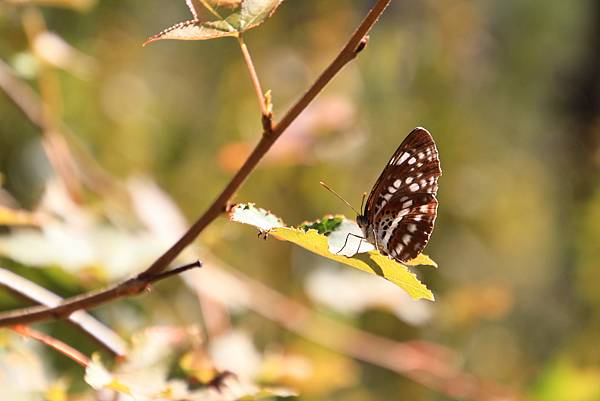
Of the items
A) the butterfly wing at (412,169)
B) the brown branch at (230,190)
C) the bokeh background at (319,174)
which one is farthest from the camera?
the bokeh background at (319,174)

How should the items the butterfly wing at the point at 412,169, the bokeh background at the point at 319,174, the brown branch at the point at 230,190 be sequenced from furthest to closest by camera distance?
the bokeh background at the point at 319,174 < the butterfly wing at the point at 412,169 < the brown branch at the point at 230,190

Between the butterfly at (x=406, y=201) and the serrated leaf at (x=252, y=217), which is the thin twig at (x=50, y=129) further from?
the serrated leaf at (x=252, y=217)

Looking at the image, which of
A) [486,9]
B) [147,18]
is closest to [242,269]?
[147,18]

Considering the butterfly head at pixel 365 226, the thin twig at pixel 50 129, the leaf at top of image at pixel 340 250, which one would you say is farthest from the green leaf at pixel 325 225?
the thin twig at pixel 50 129

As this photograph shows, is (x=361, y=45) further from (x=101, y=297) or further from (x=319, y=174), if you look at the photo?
(x=319, y=174)

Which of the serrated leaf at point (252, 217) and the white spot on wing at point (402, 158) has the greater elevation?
the white spot on wing at point (402, 158)

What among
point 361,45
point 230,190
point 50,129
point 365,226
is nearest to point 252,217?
point 230,190
